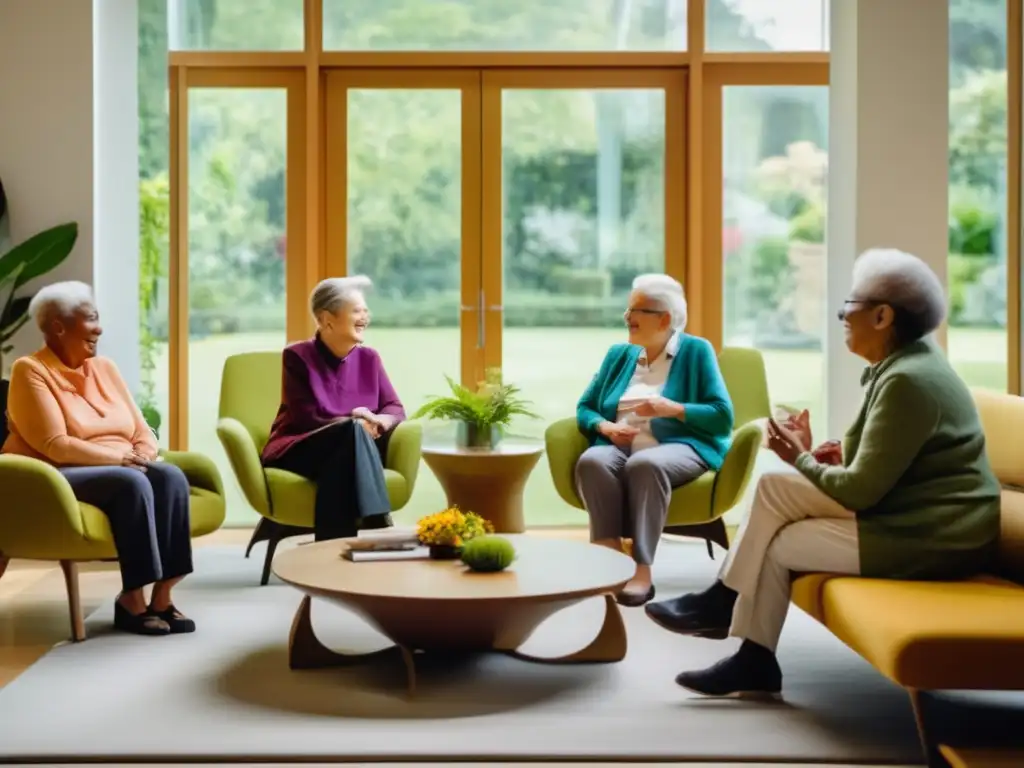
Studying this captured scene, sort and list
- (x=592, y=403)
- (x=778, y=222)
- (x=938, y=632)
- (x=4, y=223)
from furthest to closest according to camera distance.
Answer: (x=778, y=222), (x=4, y=223), (x=592, y=403), (x=938, y=632)

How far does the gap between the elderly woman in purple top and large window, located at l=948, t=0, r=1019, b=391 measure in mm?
3095

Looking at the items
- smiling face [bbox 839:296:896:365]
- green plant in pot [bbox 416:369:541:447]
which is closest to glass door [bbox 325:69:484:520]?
green plant in pot [bbox 416:369:541:447]

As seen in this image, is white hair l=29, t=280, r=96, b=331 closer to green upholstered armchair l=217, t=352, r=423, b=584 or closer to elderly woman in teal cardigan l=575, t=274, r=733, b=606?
Result: green upholstered armchair l=217, t=352, r=423, b=584

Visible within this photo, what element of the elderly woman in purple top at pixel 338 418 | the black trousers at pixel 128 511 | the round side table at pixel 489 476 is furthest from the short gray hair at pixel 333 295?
the black trousers at pixel 128 511

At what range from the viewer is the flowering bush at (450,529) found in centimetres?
409

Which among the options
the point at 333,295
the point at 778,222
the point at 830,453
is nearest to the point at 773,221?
the point at 778,222

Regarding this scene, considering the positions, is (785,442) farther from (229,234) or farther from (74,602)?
(229,234)

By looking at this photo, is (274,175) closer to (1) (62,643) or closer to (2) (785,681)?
(1) (62,643)

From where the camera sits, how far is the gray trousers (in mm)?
5043

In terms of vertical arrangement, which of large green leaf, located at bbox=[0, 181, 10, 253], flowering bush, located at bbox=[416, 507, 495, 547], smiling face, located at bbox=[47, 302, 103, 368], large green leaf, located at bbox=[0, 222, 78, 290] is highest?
large green leaf, located at bbox=[0, 181, 10, 253]

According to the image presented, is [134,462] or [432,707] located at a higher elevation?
[134,462]

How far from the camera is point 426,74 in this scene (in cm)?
697

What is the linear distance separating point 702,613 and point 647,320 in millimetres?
1648

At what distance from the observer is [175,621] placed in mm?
4582
